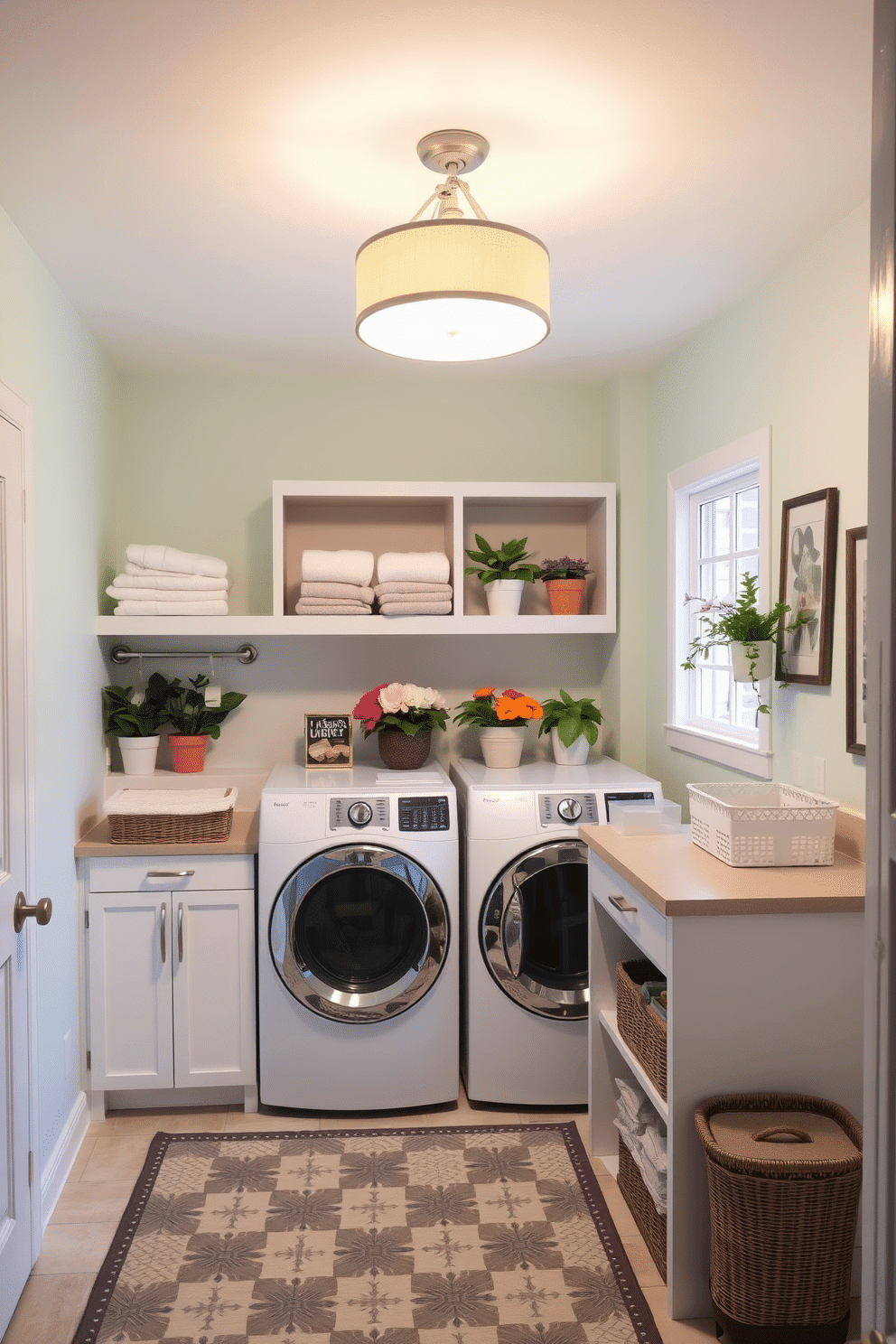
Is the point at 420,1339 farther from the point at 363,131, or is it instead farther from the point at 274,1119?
the point at 363,131

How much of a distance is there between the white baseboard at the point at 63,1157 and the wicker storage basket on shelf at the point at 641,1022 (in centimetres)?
149

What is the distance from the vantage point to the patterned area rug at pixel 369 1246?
7.08 feet

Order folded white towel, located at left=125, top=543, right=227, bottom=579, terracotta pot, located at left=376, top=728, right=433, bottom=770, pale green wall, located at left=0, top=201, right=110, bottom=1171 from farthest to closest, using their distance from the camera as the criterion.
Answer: terracotta pot, located at left=376, top=728, right=433, bottom=770 < folded white towel, located at left=125, top=543, right=227, bottom=579 < pale green wall, located at left=0, top=201, right=110, bottom=1171

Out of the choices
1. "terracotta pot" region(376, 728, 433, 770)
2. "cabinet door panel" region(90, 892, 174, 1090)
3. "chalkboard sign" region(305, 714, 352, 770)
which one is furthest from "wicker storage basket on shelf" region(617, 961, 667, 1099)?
"cabinet door panel" region(90, 892, 174, 1090)

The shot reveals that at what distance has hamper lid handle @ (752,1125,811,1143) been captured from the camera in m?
1.94

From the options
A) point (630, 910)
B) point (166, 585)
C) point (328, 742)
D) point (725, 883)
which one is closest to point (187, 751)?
point (328, 742)

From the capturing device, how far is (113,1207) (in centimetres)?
263

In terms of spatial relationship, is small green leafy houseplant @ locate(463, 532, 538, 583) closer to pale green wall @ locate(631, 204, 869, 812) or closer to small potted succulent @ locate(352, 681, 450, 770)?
small potted succulent @ locate(352, 681, 450, 770)

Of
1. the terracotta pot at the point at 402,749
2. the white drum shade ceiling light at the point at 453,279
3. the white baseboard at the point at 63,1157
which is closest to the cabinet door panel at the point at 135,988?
the white baseboard at the point at 63,1157

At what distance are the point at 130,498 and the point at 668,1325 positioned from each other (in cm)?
307

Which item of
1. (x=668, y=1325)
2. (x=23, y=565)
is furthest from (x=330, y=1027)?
(x=23, y=565)

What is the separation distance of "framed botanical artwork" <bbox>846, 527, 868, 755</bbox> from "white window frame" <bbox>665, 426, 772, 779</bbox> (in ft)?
1.47

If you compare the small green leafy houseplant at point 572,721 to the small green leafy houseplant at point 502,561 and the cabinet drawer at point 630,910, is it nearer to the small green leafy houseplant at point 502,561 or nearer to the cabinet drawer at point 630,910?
the small green leafy houseplant at point 502,561

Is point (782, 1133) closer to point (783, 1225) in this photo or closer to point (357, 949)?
point (783, 1225)
